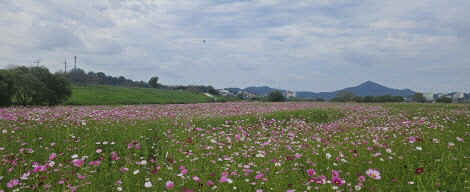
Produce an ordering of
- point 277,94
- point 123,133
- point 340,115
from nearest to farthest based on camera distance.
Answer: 1. point 123,133
2. point 340,115
3. point 277,94

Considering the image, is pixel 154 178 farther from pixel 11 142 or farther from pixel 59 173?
pixel 11 142

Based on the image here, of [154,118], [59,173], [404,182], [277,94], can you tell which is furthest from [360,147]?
[277,94]

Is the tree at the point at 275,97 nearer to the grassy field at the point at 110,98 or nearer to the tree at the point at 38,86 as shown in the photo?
the grassy field at the point at 110,98

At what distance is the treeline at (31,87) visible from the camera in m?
23.6

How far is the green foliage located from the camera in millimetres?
22947

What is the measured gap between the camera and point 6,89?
76.2ft

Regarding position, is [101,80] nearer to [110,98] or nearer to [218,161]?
[110,98]

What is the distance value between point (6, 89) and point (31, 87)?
1.81m

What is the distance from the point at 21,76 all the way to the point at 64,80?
4012 millimetres

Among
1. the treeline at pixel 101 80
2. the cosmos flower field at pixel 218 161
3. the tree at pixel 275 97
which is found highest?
the treeline at pixel 101 80

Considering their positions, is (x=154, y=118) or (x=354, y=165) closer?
(x=354, y=165)

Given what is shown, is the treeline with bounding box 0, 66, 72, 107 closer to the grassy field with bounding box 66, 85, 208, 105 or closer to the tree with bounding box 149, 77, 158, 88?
the grassy field with bounding box 66, 85, 208, 105

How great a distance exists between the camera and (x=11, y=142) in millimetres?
6898

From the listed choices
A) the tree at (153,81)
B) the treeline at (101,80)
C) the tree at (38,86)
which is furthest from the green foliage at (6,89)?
the tree at (153,81)
